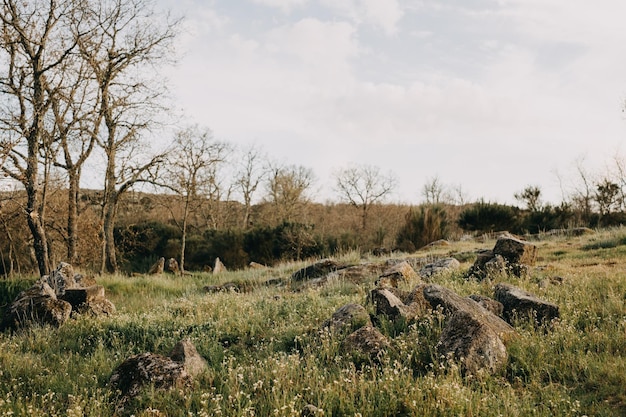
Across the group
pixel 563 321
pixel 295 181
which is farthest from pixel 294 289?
pixel 295 181

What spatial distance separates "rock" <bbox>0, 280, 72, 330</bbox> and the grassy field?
314mm

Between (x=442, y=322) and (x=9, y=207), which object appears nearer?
(x=442, y=322)

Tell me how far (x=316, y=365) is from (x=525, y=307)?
10.7 ft

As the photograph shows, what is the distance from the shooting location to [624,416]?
4.15 metres

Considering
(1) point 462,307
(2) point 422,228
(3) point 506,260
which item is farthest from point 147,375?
(2) point 422,228

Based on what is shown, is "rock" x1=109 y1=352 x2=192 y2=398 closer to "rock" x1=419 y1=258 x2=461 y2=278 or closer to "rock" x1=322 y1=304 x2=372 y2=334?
"rock" x1=322 y1=304 x2=372 y2=334

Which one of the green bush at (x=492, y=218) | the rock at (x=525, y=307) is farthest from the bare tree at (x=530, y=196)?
the rock at (x=525, y=307)

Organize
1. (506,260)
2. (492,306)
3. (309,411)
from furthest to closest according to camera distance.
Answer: (506,260) → (492,306) → (309,411)

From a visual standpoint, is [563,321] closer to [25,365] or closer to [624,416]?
[624,416]

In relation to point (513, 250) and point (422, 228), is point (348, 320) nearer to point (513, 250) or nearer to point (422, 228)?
point (513, 250)

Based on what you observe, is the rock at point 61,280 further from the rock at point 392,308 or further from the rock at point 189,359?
the rock at point 392,308

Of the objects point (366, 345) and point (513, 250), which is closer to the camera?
point (366, 345)

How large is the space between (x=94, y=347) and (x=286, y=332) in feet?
9.66

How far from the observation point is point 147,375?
5.18 metres
